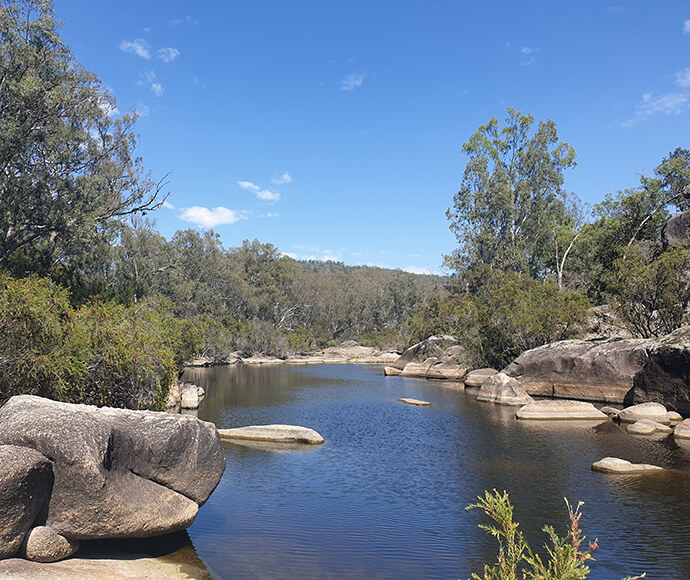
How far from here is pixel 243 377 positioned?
5584 cm

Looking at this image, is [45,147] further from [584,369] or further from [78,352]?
[584,369]

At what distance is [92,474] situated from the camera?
903 cm

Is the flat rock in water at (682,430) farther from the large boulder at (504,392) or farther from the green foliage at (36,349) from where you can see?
the green foliage at (36,349)

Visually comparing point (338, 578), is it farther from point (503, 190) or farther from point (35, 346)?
point (503, 190)

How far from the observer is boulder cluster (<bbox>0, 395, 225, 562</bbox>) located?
8.30m

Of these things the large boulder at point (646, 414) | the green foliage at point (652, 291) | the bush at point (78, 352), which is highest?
the green foliage at point (652, 291)

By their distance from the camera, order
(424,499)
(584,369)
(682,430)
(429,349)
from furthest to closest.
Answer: (429,349), (584,369), (682,430), (424,499)

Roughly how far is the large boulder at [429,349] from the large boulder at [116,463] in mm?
47350

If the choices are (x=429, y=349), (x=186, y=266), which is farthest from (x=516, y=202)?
(x=186, y=266)

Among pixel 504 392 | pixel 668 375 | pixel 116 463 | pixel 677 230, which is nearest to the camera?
pixel 116 463

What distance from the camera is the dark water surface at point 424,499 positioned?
10.9 m

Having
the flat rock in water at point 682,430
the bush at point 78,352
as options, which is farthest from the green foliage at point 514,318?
the bush at point 78,352

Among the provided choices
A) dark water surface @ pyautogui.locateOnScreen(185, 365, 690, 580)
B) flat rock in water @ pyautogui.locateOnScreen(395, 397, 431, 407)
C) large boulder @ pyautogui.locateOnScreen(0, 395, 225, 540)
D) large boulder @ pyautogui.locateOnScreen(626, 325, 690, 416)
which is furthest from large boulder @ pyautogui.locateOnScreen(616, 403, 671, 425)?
large boulder @ pyautogui.locateOnScreen(0, 395, 225, 540)

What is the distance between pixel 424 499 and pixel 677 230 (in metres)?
36.7
